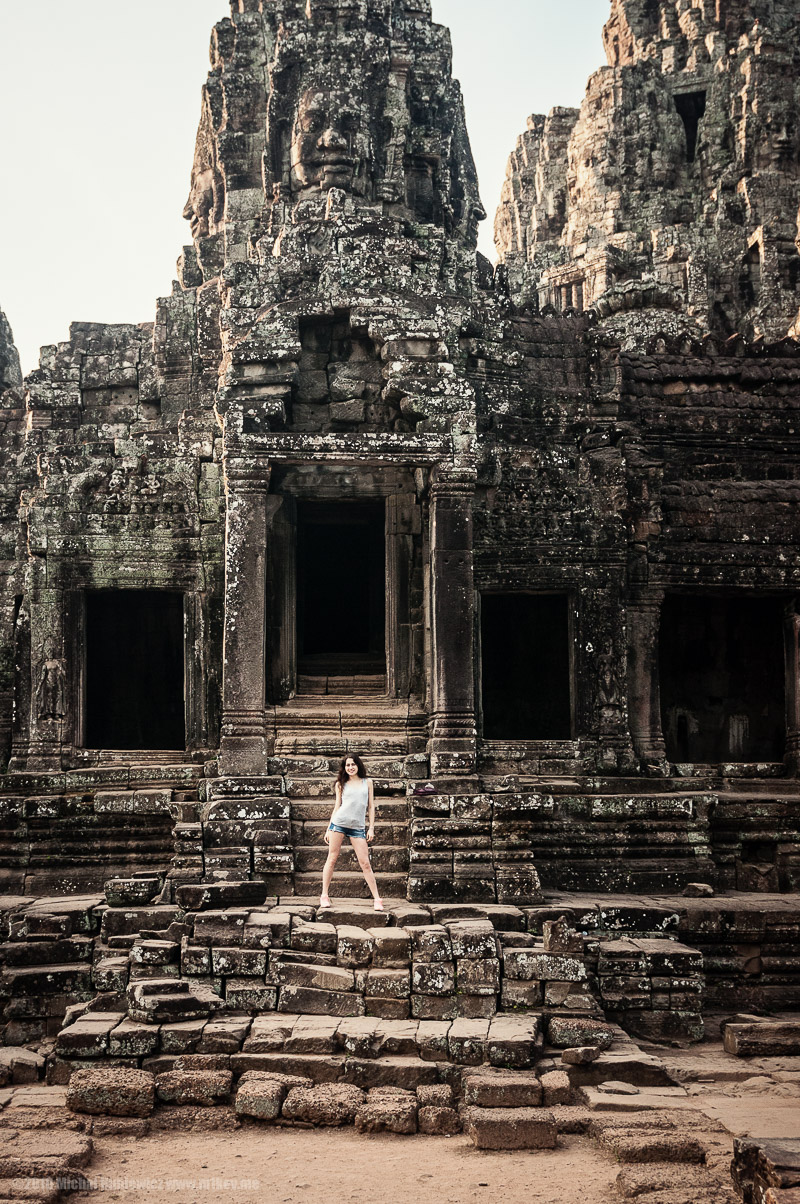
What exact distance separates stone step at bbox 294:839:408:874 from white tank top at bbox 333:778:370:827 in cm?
81

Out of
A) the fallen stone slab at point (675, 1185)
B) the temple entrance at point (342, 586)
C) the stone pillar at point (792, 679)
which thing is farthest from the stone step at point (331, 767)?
the fallen stone slab at point (675, 1185)

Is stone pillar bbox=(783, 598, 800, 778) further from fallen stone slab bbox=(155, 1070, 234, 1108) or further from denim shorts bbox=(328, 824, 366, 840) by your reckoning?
fallen stone slab bbox=(155, 1070, 234, 1108)

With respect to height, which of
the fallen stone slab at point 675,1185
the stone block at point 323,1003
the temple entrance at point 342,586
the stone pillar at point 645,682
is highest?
the temple entrance at point 342,586

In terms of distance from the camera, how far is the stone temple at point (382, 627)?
361 inches

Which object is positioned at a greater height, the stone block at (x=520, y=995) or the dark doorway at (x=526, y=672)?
the dark doorway at (x=526, y=672)

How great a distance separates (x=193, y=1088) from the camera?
754 centimetres

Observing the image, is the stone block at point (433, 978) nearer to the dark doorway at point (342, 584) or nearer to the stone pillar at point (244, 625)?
the stone pillar at point (244, 625)

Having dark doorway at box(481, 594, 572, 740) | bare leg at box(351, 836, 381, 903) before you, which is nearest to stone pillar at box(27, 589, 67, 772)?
bare leg at box(351, 836, 381, 903)

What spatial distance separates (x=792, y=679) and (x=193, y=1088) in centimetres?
857

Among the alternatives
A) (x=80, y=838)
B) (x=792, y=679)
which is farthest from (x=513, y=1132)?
(x=792, y=679)

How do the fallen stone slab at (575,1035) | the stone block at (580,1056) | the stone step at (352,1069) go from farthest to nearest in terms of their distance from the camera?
1. the fallen stone slab at (575,1035)
2. the stone block at (580,1056)
3. the stone step at (352,1069)

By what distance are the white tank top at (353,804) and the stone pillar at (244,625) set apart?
150 centimetres

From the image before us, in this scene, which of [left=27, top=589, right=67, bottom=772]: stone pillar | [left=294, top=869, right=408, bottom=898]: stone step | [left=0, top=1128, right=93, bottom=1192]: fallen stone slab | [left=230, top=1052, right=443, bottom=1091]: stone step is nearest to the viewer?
[left=0, top=1128, right=93, bottom=1192]: fallen stone slab

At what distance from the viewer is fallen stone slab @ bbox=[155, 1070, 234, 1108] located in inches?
297
